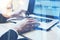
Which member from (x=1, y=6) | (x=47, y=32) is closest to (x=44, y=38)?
(x=47, y=32)

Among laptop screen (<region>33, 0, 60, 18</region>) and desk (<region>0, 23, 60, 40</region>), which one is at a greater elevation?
laptop screen (<region>33, 0, 60, 18</region>)

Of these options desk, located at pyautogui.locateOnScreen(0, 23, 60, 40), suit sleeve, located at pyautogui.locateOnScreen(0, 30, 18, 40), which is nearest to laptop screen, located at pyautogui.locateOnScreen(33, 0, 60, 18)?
desk, located at pyautogui.locateOnScreen(0, 23, 60, 40)

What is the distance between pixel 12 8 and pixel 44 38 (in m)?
0.47

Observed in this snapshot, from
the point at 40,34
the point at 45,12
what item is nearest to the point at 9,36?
the point at 40,34

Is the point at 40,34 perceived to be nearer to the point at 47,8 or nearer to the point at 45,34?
the point at 45,34

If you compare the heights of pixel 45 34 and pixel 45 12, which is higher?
pixel 45 12

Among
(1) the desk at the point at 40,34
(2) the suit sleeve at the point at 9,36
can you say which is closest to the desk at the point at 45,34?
(1) the desk at the point at 40,34

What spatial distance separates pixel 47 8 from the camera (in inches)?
53.1

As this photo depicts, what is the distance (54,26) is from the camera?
1320 mm

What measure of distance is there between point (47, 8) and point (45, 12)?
0.05 metres

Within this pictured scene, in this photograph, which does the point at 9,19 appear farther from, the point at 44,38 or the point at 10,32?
the point at 44,38

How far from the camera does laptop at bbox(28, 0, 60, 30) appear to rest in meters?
1.33

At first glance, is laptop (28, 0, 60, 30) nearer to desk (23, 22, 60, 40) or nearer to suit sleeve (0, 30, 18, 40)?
desk (23, 22, 60, 40)

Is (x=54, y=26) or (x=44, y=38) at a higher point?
(x=54, y=26)
